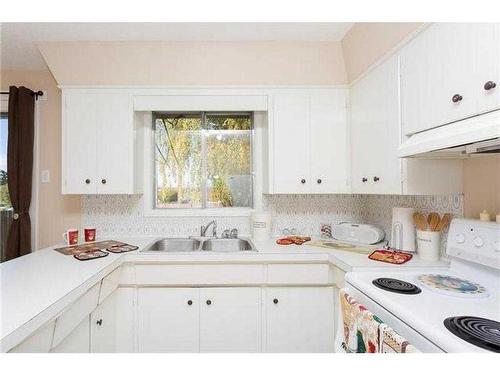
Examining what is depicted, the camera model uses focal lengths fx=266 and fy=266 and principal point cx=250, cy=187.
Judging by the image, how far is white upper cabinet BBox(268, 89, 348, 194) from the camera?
85.8 inches

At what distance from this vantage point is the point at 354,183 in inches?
82.4

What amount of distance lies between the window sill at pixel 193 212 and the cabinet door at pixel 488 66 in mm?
1795

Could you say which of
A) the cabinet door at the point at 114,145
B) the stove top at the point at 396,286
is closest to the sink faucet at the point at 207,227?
the cabinet door at the point at 114,145

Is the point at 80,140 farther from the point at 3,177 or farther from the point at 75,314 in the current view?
the point at 75,314

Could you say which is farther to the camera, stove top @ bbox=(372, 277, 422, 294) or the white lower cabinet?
the white lower cabinet

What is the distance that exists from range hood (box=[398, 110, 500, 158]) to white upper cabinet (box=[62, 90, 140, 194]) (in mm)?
1952

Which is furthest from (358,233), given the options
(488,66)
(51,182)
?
(51,182)

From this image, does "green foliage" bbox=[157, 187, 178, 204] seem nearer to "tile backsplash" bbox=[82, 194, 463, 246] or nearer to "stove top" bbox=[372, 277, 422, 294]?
"tile backsplash" bbox=[82, 194, 463, 246]

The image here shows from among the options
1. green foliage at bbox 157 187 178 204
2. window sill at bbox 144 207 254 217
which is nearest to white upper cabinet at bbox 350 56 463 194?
window sill at bbox 144 207 254 217

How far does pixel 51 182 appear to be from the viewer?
95.9 inches

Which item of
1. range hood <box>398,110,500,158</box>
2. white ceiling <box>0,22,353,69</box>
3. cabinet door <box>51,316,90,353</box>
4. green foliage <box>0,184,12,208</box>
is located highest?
white ceiling <box>0,22,353,69</box>

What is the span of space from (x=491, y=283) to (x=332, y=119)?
146cm

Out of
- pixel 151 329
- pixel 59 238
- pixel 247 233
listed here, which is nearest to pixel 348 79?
pixel 247 233

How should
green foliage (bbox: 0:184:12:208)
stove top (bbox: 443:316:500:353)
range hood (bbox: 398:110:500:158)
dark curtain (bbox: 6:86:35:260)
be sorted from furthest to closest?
green foliage (bbox: 0:184:12:208)
dark curtain (bbox: 6:86:35:260)
range hood (bbox: 398:110:500:158)
stove top (bbox: 443:316:500:353)
